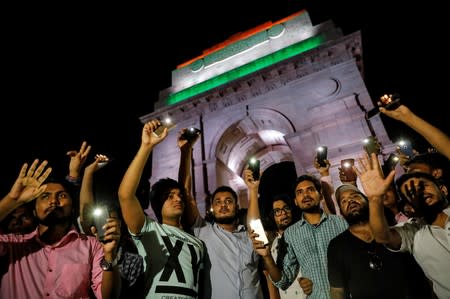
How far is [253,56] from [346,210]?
1485 cm

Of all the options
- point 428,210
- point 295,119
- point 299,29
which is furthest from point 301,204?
point 299,29

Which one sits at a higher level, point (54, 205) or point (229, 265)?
point (54, 205)

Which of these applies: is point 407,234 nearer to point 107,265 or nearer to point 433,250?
point 433,250

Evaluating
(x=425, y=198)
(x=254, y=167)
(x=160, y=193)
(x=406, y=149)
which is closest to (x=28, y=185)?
(x=160, y=193)

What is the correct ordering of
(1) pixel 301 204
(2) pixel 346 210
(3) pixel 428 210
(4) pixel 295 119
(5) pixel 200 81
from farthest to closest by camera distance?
(5) pixel 200 81 → (4) pixel 295 119 → (1) pixel 301 204 → (2) pixel 346 210 → (3) pixel 428 210

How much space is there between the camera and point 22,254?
2469mm

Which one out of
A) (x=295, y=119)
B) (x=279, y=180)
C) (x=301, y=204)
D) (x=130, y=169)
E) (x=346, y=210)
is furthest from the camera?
(x=279, y=180)

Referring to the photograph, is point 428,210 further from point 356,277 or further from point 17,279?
point 17,279

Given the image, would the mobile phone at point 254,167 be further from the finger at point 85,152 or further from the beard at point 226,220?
the finger at point 85,152

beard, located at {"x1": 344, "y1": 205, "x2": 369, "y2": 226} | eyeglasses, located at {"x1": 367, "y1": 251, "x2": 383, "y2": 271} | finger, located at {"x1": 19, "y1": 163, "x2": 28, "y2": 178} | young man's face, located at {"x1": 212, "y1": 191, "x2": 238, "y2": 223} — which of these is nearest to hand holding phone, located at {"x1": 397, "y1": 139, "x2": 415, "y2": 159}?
beard, located at {"x1": 344, "y1": 205, "x2": 369, "y2": 226}

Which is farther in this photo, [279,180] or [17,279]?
[279,180]

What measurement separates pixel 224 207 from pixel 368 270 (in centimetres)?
178

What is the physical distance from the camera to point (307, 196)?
3760 mm

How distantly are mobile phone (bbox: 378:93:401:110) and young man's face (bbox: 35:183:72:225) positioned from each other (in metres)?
4.14
